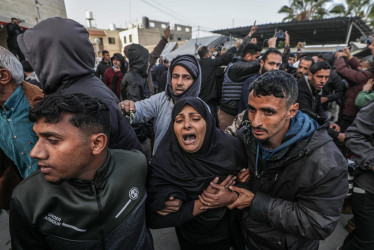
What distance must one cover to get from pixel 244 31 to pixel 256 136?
23.9 meters

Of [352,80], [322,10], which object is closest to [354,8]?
[322,10]

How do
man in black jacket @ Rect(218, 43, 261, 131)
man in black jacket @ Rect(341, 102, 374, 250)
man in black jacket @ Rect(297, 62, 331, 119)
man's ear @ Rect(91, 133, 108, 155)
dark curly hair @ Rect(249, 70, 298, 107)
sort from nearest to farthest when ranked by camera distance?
man's ear @ Rect(91, 133, 108, 155) < dark curly hair @ Rect(249, 70, 298, 107) < man in black jacket @ Rect(341, 102, 374, 250) < man in black jacket @ Rect(297, 62, 331, 119) < man in black jacket @ Rect(218, 43, 261, 131)

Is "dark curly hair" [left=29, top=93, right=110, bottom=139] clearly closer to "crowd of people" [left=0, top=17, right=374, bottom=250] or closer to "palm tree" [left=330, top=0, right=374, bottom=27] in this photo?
"crowd of people" [left=0, top=17, right=374, bottom=250]

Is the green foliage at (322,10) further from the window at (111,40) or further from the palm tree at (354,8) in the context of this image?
the window at (111,40)

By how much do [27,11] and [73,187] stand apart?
61.0 ft

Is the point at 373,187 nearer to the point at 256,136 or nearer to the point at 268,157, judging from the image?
the point at 268,157

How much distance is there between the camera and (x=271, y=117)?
1.39m

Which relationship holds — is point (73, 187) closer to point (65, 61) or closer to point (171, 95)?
point (65, 61)

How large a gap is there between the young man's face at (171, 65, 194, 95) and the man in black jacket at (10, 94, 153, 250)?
53.3 inches

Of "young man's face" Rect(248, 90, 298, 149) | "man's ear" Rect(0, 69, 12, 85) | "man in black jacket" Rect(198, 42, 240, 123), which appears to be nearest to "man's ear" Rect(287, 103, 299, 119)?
"young man's face" Rect(248, 90, 298, 149)

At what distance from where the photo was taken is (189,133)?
1558 mm

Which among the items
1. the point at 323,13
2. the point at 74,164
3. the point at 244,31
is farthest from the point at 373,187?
the point at 323,13

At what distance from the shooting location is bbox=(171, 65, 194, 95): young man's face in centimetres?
242

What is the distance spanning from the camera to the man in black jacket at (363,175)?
1777 mm
